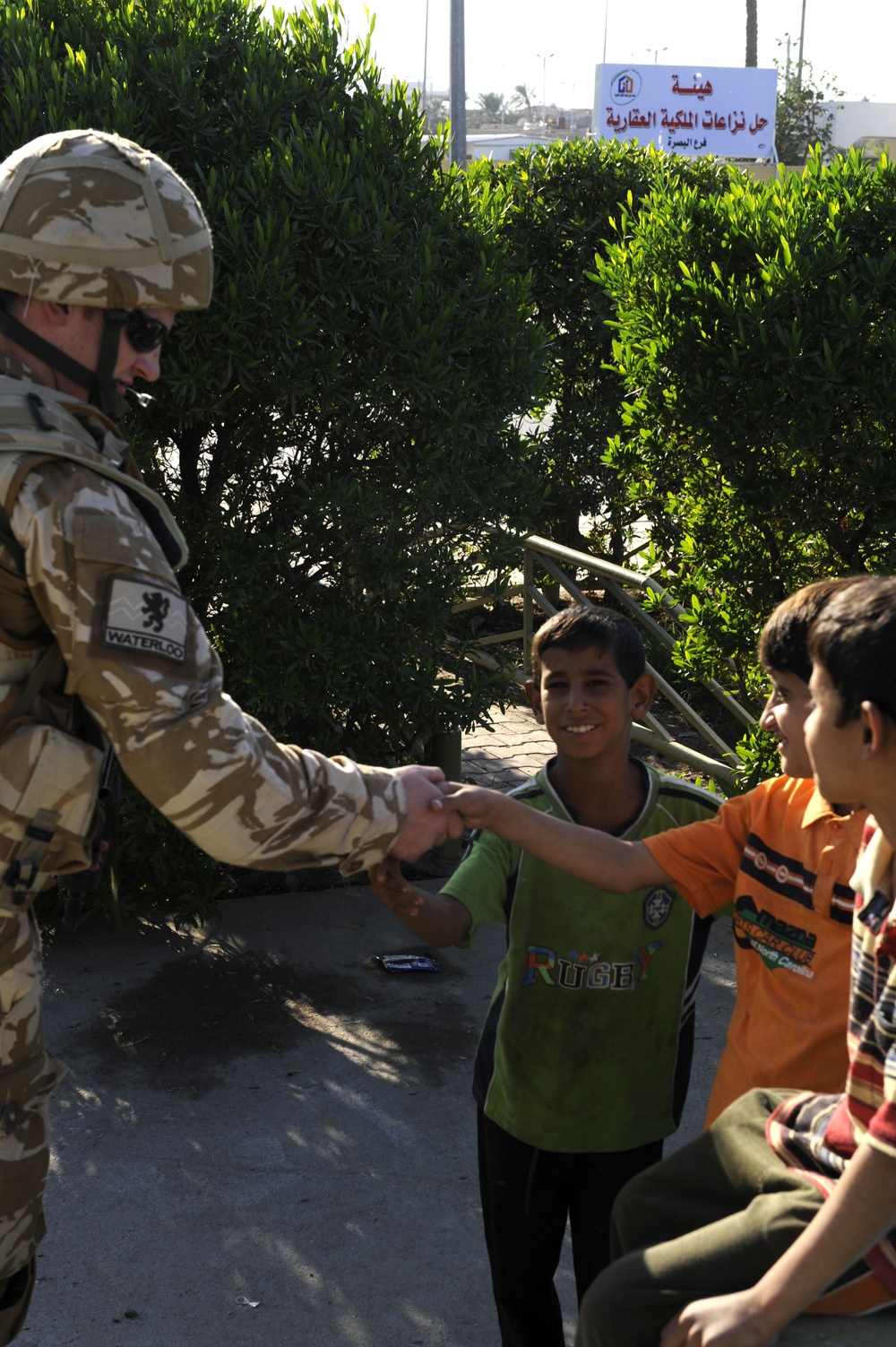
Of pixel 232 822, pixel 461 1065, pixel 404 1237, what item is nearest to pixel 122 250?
pixel 232 822

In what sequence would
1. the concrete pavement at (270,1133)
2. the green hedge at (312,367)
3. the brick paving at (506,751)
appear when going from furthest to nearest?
the brick paving at (506,751) → the green hedge at (312,367) → the concrete pavement at (270,1133)

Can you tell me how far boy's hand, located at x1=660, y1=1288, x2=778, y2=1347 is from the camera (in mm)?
1576

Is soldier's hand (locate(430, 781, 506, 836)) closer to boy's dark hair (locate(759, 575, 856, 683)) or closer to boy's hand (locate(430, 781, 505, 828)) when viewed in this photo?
boy's hand (locate(430, 781, 505, 828))

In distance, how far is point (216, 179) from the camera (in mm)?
4742

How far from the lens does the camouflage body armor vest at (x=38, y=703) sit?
2129 mm

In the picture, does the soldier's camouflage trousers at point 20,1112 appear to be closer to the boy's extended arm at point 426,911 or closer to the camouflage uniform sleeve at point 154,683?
the camouflage uniform sleeve at point 154,683

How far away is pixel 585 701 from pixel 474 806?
1.21 ft

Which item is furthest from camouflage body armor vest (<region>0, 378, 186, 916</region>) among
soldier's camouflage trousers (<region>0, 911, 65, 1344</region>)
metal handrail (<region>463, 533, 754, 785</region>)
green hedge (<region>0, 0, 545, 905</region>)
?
metal handrail (<region>463, 533, 754, 785</region>)

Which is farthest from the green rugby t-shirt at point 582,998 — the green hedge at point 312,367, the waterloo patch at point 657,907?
the green hedge at point 312,367

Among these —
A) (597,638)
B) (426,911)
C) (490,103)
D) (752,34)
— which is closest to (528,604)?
(597,638)

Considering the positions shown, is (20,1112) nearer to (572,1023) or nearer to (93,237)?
(572,1023)

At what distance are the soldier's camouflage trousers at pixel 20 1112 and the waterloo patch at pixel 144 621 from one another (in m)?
0.59

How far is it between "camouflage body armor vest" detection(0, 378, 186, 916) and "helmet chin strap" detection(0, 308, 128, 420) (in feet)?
0.26

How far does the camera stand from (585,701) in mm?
2727
